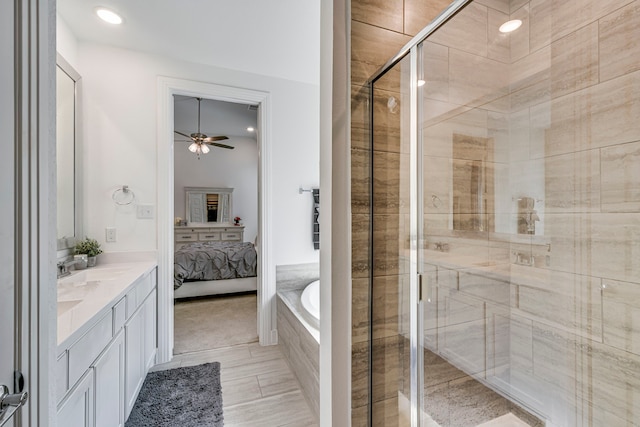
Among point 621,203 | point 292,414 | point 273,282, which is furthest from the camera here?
point 273,282

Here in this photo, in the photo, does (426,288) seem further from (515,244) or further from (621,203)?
(621,203)

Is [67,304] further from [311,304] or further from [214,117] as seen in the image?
[214,117]

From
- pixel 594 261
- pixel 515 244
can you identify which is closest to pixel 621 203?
pixel 594 261

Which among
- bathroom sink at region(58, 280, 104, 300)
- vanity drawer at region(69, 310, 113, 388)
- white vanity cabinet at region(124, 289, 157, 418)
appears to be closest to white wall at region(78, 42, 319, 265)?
white vanity cabinet at region(124, 289, 157, 418)

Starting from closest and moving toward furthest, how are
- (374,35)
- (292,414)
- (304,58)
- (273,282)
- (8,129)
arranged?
1. (8,129)
2. (374,35)
3. (292,414)
4. (304,58)
5. (273,282)

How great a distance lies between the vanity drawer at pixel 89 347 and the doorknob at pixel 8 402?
0.50 metres

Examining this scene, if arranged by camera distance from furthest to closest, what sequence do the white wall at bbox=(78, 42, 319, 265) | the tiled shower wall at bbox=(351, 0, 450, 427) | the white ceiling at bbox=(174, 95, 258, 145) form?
the white ceiling at bbox=(174, 95, 258, 145) → the white wall at bbox=(78, 42, 319, 265) → the tiled shower wall at bbox=(351, 0, 450, 427)

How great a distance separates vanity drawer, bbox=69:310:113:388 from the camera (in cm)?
107

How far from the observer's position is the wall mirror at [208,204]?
6652 millimetres

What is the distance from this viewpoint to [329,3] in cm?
127

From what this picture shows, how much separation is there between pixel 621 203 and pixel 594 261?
0.83 ft

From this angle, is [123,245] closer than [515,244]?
No

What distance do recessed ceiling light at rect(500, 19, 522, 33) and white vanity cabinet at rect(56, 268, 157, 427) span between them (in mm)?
2218

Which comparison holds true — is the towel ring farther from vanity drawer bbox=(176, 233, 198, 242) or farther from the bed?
vanity drawer bbox=(176, 233, 198, 242)
